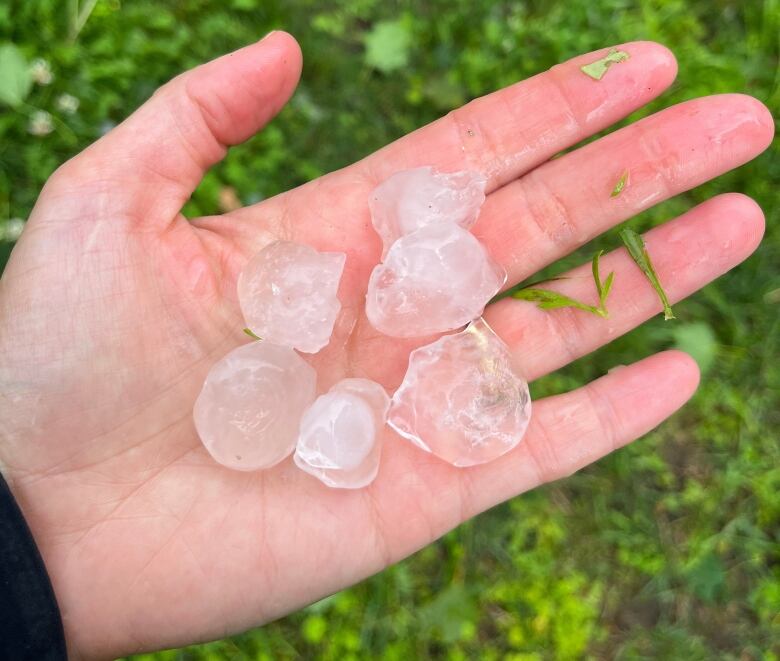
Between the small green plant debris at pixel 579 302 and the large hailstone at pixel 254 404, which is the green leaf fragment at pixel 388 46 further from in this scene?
the large hailstone at pixel 254 404

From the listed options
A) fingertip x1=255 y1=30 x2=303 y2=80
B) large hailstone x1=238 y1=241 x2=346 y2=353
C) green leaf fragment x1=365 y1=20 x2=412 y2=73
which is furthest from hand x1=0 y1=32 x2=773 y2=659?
green leaf fragment x1=365 y1=20 x2=412 y2=73

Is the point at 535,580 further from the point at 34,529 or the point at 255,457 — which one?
the point at 34,529

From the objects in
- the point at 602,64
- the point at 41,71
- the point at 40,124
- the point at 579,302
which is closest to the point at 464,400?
the point at 579,302

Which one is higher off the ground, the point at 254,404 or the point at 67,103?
the point at 67,103

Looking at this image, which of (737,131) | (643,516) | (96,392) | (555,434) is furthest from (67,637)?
(737,131)

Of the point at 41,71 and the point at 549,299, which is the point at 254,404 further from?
the point at 41,71

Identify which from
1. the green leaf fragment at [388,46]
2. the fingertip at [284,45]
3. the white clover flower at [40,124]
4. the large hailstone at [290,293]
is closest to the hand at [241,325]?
the fingertip at [284,45]
